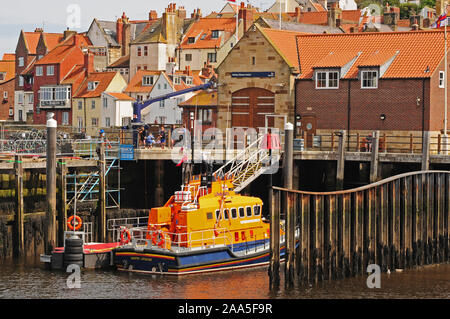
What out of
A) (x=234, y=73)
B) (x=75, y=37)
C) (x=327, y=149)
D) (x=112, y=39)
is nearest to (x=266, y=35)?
(x=234, y=73)

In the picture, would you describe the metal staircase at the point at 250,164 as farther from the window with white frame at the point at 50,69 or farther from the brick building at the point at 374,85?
the window with white frame at the point at 50,69

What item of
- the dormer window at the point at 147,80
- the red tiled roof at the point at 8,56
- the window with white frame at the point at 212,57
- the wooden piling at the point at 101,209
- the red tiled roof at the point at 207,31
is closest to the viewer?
the wooden piling at the point at 101,209

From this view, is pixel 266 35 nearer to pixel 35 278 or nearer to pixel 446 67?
pixel 446 67

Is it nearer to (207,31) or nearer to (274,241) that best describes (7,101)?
(207,31)

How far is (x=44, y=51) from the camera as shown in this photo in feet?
364

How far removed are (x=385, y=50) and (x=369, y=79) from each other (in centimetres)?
213

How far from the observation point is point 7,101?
118 metres

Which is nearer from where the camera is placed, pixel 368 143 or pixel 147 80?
pixel 368 143

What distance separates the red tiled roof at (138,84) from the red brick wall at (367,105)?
4375cm

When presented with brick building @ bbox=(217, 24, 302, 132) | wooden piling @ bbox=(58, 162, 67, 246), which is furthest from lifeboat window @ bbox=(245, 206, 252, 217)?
brick building @ bbox=(217, 24, 302, 132)

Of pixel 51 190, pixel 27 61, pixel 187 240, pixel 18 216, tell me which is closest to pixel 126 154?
pixel 18 216

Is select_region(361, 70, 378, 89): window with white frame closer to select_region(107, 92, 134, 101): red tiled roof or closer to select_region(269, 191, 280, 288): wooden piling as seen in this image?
select_region(269, 191, 280, 288): wooden piling

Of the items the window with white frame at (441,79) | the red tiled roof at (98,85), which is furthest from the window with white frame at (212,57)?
the window with white frame at (441,79)

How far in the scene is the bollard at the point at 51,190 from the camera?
38062 millimetres
